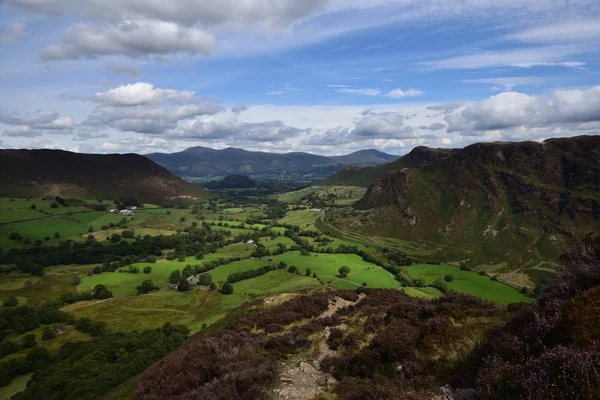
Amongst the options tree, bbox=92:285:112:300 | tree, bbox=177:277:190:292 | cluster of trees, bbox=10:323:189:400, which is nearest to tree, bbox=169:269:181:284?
tree, bbox=177:277:190:292

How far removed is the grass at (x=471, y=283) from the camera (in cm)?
10275

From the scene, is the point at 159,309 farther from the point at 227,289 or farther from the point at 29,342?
the point at 29,342

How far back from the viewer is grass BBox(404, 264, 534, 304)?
103m

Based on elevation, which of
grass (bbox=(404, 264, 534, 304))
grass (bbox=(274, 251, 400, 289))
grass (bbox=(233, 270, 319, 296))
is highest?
grass (bbox=(233, 270, 319, 296))

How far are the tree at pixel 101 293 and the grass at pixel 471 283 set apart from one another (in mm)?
113807

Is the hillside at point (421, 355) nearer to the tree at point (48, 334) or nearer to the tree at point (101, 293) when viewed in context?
the tree at point (48, 334)

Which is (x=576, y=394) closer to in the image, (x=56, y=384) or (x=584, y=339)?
(x=584, y=339)

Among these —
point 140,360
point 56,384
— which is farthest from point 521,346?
point 56,384

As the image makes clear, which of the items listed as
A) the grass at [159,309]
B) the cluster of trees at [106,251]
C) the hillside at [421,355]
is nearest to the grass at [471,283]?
the grass at [159,309]

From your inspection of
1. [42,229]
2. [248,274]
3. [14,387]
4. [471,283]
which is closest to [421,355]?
[14,387]

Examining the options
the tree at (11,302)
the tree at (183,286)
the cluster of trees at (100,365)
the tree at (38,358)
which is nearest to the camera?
the cluster of trees at (100,365)

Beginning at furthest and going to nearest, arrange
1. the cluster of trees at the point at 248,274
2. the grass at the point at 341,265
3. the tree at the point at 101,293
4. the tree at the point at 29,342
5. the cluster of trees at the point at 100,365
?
the cluster of trees at the point at 248,274, the tree at the point at 101,293, the grass at the point at 341,265, the tree at the point at 29,342, the cluster of trees at the point at 100,365

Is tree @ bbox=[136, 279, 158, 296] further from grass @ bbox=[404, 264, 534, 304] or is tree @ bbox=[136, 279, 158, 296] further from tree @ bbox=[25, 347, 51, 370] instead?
grass @ bbox=[404, 264, 534, 304]

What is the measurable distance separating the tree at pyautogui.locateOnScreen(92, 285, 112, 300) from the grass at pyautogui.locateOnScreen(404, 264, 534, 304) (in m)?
114
